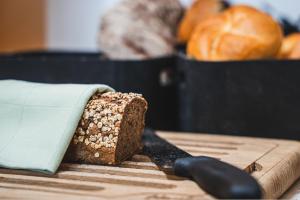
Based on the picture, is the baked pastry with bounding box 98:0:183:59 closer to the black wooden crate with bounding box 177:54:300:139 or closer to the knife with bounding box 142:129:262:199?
the black wooden crate with bounding box 177:54:300:139

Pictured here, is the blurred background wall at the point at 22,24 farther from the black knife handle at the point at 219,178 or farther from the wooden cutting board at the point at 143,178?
the black knife handle at the point at 219,178

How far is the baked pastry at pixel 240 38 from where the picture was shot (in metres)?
0.97

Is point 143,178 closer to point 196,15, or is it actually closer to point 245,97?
point 245,97

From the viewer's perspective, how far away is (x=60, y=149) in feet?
2.46

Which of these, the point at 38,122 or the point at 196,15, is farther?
the point at 196,15

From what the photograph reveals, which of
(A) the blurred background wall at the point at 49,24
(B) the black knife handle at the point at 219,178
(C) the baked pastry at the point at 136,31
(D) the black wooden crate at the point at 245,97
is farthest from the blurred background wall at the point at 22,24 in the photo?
(B) the black knife handle at the point at 219,178

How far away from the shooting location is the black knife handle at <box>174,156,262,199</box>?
1.89 ft

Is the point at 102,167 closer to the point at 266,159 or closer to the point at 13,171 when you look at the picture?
the point at 13,171

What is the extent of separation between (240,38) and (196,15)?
230mm

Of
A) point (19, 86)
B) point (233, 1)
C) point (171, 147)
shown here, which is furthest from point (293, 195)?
point (233, 1)

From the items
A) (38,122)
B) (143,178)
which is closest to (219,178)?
(143,178)

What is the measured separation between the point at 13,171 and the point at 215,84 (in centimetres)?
41

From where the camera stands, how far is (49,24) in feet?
5.06

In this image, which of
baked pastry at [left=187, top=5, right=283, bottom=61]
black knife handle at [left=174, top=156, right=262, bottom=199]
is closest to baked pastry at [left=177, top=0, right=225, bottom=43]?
baked pastry at [left=187, top=5, right=283, bottom=61]
